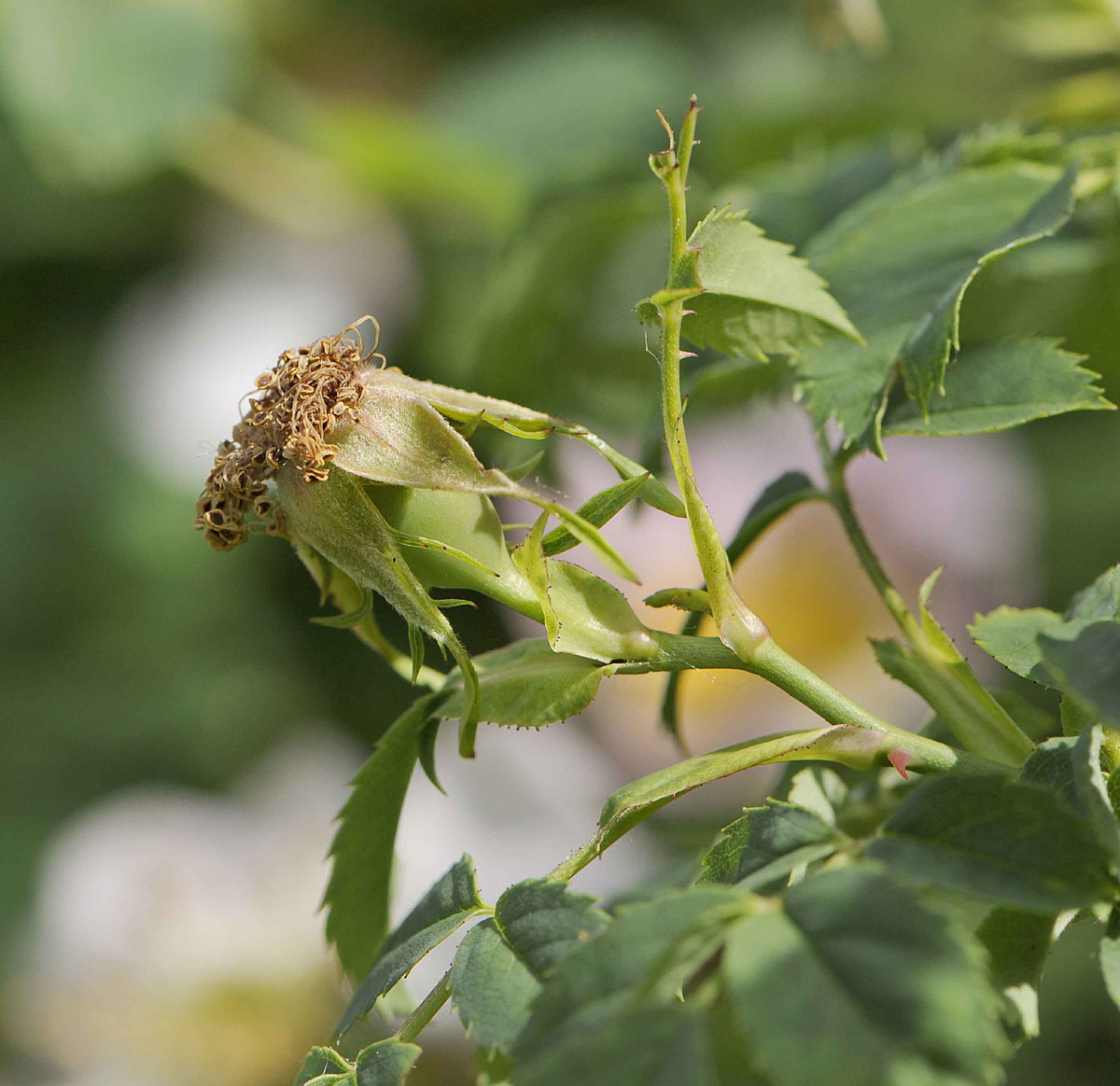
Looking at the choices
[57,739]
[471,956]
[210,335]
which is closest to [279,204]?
[210,335]

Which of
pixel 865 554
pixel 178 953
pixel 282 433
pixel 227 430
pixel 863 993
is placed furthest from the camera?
pixel 227 430

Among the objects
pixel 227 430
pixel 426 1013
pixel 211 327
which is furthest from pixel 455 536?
pixel 211 327

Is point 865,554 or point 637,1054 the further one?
point 865,554

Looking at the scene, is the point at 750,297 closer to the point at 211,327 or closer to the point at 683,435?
the point at 683,435

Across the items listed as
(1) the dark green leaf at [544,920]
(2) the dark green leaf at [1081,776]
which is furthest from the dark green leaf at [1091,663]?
(1) the dark green leaf at [544,920]

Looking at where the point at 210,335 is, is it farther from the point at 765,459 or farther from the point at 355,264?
the point at 765,459

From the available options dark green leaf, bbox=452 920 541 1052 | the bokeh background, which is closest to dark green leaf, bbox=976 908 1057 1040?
dark green leaf, bbox=452 920 541 1052
